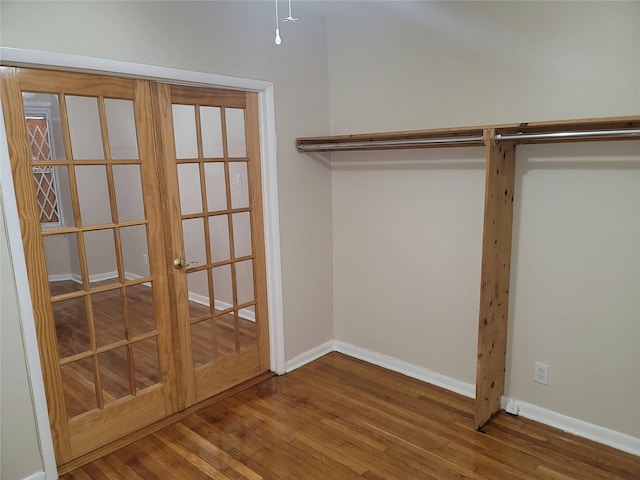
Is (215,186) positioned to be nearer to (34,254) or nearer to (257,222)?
(257,222)

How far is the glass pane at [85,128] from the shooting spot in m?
2.31

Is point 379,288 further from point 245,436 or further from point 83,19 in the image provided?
point 83,19

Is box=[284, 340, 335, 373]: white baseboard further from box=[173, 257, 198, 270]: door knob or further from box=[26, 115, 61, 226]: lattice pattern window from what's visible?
box=[26, 115, 61, 226]: lattice pattern window

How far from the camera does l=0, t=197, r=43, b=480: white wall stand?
2.10m

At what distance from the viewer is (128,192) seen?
101 inches

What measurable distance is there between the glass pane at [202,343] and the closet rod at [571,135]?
2131 mm

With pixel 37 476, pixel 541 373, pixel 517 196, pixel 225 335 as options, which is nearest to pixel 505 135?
pixel 517 196

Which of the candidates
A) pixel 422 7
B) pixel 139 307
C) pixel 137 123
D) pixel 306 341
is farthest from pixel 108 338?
pixel 422 7

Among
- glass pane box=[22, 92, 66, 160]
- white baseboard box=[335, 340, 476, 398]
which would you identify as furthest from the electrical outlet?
glass pane box=[22, 92, 66, 160]

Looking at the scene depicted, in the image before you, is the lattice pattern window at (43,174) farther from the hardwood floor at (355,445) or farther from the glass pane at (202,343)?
the hardwood floor at (355,445)

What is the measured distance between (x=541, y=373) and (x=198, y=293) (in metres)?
2.18

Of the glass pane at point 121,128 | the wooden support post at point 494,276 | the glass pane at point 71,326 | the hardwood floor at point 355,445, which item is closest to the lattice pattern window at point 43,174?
the glass pane at point 121,128

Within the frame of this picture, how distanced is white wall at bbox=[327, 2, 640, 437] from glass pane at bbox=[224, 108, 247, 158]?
79cm

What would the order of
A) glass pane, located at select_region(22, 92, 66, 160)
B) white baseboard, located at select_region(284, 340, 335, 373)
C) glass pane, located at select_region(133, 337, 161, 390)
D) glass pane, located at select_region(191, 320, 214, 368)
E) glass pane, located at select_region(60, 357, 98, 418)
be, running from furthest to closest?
white baseboard, located at select_region(284, 340, 335, 373) < glass pane, located at select_region(191, 320, 214, 368) < glass pane, located at select_region(133, 337, 161, 390) < glass pane, located at select_region(60, 357, 98, 418) < glass pane, located at select_region(22, 92, 66, 160)
